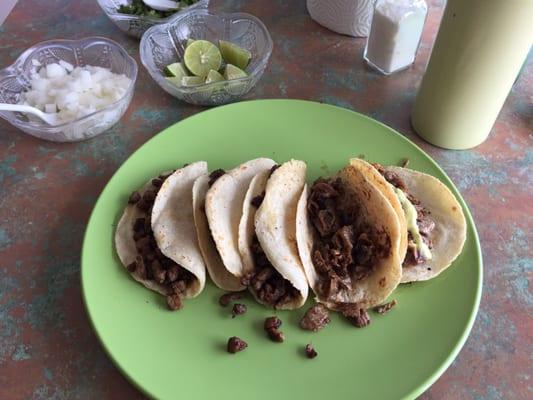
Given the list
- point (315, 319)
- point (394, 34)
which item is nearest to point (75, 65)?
point (394, 34)

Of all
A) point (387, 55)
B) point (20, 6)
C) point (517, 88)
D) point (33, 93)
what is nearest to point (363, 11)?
point (387, 55)

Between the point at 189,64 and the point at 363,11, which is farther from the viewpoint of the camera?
the point at 363,11

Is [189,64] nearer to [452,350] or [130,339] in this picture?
[130,339]

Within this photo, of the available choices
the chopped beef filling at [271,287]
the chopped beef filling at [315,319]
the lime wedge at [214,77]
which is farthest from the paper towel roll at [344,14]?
the chopped beef filling at [315,319]

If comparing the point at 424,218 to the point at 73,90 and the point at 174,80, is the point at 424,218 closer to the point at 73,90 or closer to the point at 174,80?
the point at 174,80

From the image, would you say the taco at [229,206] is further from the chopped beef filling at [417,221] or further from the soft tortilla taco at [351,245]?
the chopped beef filling at [417,221]

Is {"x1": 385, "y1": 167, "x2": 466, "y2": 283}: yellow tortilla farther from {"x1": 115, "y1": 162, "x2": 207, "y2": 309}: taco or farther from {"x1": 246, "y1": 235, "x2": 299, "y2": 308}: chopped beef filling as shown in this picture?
{"x1": 115, "y1": 162, "x2": 207, "y2": 309}: taco
